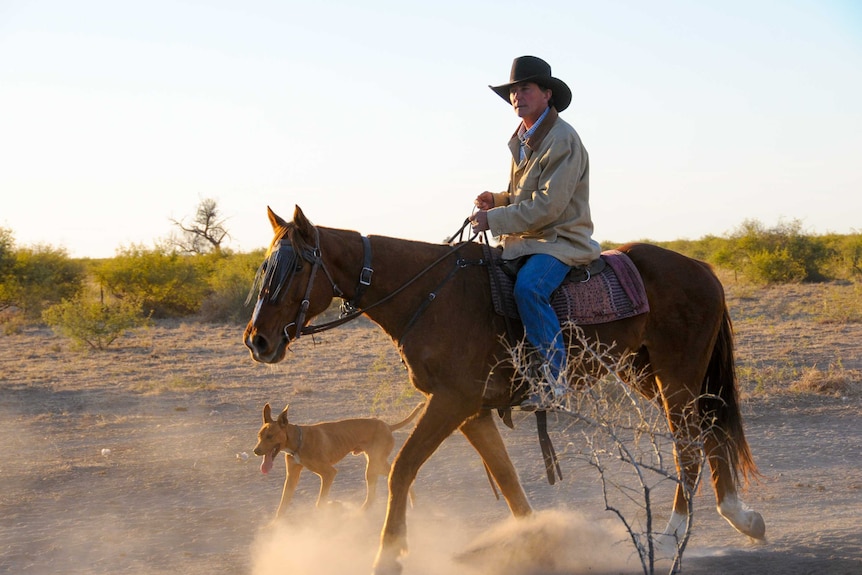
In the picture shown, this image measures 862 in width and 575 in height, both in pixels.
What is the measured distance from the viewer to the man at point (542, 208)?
552cm

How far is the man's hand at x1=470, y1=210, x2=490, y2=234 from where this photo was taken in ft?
18.8

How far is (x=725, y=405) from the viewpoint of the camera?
21.0 feet

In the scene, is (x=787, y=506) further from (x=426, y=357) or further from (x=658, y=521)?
(x=426, y=357)

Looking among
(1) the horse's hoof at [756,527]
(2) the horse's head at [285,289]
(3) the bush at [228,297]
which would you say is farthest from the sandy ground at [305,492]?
(3) the bush at [228,297]

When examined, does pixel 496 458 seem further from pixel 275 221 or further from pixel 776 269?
pixel 776 269

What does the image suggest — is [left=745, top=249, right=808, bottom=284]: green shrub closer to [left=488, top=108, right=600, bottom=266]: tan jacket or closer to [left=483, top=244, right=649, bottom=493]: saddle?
[left=483, top=244, right=649, bottom=493]: saddle

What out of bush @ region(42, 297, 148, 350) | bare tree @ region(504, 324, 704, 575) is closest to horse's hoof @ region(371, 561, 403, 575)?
bare tree @ region(504, 324, 704, 575)

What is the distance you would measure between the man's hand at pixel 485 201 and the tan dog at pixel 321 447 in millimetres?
2361

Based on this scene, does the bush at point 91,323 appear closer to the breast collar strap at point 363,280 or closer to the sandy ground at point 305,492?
the sandy ground at point 305,492

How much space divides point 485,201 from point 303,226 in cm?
143

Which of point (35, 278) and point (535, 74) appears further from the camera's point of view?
point (35, 278)

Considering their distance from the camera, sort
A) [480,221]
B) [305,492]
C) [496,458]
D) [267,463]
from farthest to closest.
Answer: [305,492] → [267,463] → [496,458] → [480,221]

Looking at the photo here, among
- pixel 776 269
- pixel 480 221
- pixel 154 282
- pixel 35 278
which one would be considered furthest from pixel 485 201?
pixel 776 269

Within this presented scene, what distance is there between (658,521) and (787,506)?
1206 mm
